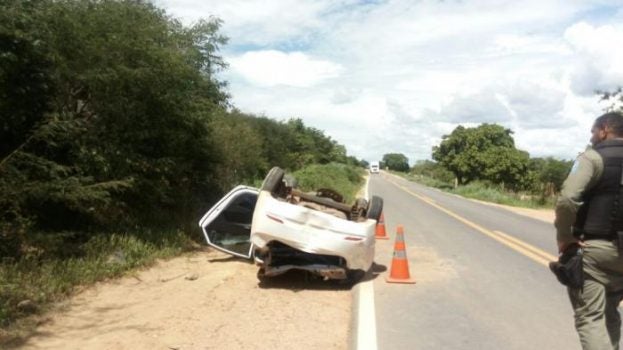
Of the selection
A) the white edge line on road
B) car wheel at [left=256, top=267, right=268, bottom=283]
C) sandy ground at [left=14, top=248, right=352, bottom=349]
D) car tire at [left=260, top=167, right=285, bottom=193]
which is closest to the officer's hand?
the white edge line on road

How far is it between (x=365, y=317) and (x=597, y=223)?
304 cm

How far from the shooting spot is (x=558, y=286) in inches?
329

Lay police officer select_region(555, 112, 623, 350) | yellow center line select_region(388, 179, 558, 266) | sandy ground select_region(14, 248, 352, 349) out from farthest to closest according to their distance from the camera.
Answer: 1. yellow center line select_region(388, 179, 558, 266)
2. sandy ground select_region(14, 248, 352, 349)
3. police officer select_region(555, 112, 623, 350)

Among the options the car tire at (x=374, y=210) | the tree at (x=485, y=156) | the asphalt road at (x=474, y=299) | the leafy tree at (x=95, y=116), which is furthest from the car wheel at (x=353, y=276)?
the tree at (x=485, y=156)

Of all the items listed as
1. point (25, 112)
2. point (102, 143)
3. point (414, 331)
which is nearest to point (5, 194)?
point (25, 112)

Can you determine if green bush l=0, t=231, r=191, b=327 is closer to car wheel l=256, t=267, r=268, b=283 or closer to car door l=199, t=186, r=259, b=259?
car door l=199, t=186, r=259, b=259

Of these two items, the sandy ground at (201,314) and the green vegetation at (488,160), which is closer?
the sandy ground at (201,314)

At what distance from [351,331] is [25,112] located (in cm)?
597

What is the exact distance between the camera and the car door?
31.4 ft

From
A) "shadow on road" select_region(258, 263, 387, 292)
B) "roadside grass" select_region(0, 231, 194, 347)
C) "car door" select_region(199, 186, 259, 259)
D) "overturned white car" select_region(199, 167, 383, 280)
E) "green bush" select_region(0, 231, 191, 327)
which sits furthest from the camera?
"car door" select_region(199, 186, 259, 259)

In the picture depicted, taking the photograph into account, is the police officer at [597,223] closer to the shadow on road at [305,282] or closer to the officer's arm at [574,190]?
the officer's arm at [574,190]

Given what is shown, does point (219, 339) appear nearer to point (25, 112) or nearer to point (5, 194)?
point (5, 194)

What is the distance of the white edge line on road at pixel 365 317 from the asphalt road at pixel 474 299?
78mm

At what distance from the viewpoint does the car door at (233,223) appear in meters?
9.57
